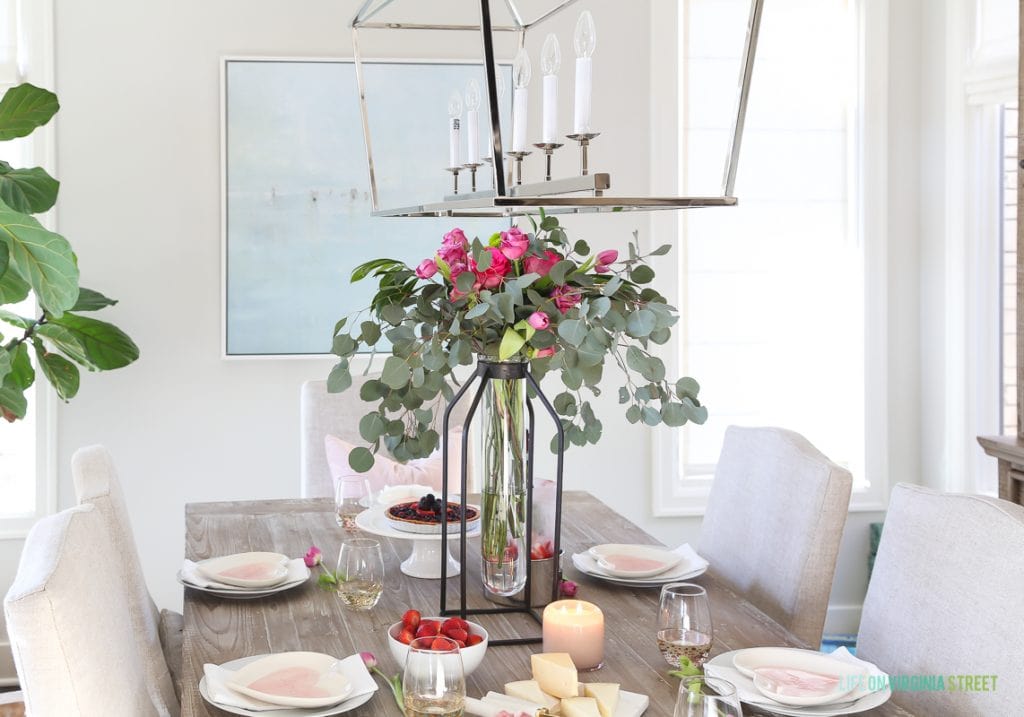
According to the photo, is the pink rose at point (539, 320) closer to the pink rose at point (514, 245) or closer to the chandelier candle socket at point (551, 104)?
the pink rose at point (514, 245)

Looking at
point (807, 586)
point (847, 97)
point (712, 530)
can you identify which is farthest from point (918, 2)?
point (807, 586)

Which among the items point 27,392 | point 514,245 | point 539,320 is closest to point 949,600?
point 539,320

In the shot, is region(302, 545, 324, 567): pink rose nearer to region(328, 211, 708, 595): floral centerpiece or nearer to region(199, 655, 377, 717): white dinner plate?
region(328, 211, 708, 595): floral centerpiece

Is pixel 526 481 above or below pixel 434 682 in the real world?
above

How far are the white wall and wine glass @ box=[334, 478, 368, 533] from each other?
1.55m

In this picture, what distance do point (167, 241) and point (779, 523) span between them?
2313 millimetres

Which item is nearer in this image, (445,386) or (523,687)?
(523,687)

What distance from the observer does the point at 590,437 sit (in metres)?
1.92

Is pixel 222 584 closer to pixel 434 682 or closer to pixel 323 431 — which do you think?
pixel 434 682

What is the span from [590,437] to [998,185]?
263cm

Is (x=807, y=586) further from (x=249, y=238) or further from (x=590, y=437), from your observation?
(x=249, y=238)

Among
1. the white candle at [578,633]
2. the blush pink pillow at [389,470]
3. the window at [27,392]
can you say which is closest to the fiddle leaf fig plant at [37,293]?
the window at [27,392]

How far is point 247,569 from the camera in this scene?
2082mm

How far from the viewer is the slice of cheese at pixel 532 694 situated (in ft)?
4.75
